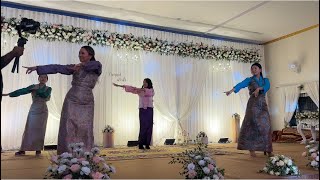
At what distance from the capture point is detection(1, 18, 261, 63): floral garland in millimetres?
6766

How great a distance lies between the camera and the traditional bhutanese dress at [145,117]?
6.08 m

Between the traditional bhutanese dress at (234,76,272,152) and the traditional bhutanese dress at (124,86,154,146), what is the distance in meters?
2.03

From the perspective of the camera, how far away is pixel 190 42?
28.6 feet

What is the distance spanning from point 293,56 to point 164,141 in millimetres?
4378

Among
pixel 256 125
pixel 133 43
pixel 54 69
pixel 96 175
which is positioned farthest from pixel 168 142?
pixel 96 175

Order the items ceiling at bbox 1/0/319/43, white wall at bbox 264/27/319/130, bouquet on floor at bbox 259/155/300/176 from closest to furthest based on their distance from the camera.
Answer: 1. bouquet on floor at bbox 259/155/300/176
2. ceiling at bbox 1/0/319/43
3. white wall at bbox 264/27/319/130

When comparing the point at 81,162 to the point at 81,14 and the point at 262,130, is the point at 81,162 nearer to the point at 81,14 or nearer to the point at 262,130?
the point at 262,130

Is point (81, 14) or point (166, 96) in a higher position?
point (81, 14)

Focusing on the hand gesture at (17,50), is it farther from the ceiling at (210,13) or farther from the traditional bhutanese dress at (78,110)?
the ceiling at (210,13)

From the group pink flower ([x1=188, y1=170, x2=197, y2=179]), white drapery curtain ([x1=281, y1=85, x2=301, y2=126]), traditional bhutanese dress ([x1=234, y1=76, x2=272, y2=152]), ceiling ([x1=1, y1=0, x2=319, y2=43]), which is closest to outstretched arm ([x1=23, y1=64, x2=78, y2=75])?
pink flower ([x1=188, y1=170, x2=197, y2=179])

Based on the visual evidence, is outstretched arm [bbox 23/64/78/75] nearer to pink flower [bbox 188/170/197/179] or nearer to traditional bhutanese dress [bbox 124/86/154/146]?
pink flower [bbox 188/170/197/179]

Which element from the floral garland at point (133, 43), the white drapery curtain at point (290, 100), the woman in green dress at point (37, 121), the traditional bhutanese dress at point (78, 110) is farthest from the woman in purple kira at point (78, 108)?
the white drapery curtain at point (290, 100)

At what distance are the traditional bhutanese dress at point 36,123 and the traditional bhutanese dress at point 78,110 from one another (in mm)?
1664

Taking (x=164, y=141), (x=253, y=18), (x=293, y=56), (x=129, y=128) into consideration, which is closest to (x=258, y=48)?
(x=293, y=56)
